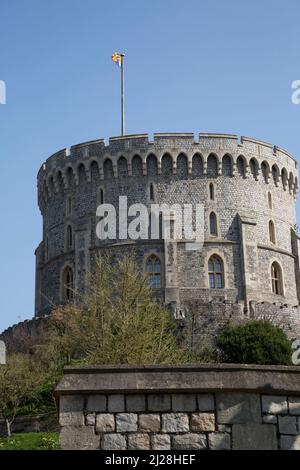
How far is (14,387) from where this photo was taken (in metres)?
30.7

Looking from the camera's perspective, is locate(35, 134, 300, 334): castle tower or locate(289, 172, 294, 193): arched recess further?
locate(289, 172, 294, 193): arched recess

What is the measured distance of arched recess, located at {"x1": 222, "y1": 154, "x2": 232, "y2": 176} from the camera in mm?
44688

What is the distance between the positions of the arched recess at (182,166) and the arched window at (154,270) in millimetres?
4805

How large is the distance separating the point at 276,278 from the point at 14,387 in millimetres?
19311

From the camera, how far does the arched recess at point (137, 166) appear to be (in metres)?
44.2

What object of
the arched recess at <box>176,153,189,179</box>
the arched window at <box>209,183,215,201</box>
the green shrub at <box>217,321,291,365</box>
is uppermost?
the arched recess at <box>176,153,189,179</box>

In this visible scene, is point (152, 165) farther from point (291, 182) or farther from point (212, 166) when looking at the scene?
point (291, 182)

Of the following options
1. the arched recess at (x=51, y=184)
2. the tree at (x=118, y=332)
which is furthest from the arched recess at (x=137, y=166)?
the tree at (x=118, y=332)

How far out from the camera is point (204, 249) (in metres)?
42.9

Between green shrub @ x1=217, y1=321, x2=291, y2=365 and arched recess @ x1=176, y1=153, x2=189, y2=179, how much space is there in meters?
10.8

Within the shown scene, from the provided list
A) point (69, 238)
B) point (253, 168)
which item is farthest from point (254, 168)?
point (69, 238)

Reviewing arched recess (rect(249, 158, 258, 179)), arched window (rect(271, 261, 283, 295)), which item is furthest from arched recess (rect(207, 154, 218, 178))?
arched window (rect(271, 261, 283, 295))

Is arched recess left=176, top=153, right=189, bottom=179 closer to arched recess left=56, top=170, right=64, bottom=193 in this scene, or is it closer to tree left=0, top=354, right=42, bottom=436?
arched recess left=56, top=170, right=64, bottom=193
